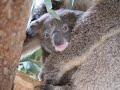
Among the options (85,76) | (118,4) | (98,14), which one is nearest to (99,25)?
(98,14)

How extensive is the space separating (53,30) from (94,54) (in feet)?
1.73

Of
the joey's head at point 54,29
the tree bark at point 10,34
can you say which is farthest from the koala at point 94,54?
the tree bark at point 10,34

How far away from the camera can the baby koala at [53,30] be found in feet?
6.25

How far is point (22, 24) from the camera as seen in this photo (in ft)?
3.51

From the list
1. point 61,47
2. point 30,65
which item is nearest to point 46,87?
point 61,47

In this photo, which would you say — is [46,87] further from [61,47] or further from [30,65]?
[30,65]

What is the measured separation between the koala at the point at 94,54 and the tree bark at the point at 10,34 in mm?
571

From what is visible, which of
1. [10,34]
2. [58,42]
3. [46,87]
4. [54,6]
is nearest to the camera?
[10,34]

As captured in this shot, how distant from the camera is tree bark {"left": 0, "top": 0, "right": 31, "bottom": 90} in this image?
1011 millimetres

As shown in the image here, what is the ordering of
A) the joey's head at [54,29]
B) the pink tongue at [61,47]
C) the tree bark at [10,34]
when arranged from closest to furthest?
the tree bark at [10,34], the pink tongue at [61,47], the joey's head at [54,29]

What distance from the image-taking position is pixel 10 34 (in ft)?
3.47

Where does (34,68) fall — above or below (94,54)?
below

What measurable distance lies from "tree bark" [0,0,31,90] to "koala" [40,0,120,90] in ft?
1.87

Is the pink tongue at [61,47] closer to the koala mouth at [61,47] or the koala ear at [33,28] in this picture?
the koala mouth at [61,47]
